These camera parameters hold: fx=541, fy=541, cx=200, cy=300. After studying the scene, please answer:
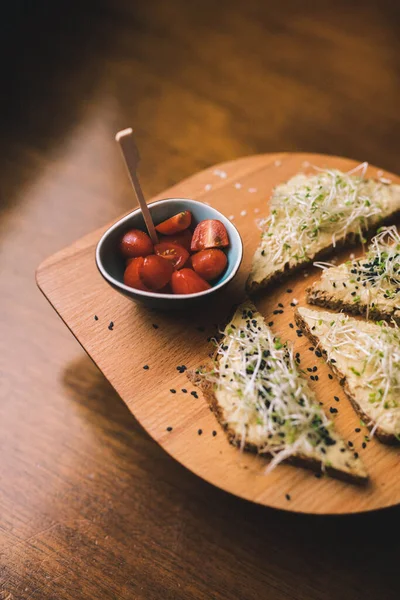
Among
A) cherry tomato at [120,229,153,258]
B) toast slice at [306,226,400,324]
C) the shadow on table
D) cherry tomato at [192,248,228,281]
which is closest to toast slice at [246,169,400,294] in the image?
toast slice at [306,226,400,324]

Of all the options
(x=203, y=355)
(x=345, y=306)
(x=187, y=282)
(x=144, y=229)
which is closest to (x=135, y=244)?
(x=144, y=229)

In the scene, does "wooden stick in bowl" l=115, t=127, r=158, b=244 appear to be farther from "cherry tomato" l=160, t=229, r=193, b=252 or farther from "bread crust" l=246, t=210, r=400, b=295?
"bread crust" l=246, t=210, r=400, b=295

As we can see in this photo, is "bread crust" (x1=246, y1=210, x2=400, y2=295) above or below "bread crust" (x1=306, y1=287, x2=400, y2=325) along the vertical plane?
above

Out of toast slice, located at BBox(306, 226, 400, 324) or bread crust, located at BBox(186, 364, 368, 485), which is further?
toast slice, located at BBox(306, 226, 400, 324)

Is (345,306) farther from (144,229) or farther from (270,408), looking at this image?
(144,229)

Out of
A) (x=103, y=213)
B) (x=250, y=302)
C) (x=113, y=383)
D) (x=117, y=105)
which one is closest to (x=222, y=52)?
(x=117, y=105)

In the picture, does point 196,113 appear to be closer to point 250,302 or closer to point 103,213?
point 103,213
